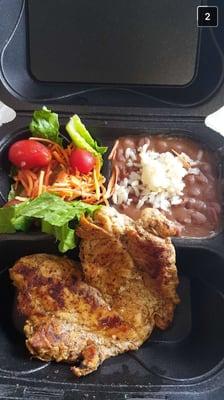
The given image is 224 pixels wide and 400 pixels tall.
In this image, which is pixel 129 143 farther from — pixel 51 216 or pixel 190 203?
pixel 51 216

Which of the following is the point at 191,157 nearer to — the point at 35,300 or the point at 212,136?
the point at 212,136

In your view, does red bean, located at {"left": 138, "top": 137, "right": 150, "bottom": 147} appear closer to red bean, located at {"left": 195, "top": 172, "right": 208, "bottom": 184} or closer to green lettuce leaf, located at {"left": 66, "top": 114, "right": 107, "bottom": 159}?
green lettuce leaf, located at {"left": 66, "top": 114, "right": 107, "bottom": 159}

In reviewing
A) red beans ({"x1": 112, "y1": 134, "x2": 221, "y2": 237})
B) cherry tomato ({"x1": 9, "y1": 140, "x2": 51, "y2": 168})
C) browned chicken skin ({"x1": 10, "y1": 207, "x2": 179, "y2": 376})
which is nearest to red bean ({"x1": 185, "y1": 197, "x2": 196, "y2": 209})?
red beans ({"x1": 112, "y1": 134, "x2": 221, "y2": 237})

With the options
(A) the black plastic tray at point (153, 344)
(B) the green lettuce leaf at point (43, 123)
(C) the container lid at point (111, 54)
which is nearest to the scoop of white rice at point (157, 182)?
(A) the black plastic tray at point (153, 344)

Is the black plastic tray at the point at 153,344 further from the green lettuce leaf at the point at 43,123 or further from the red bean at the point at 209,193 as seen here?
the red bean at the point at 209,193

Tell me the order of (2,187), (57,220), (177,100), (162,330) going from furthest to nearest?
(177,100) → (2,187) → (162,330) → (57,220)

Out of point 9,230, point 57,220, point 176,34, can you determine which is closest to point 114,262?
point 57,220
